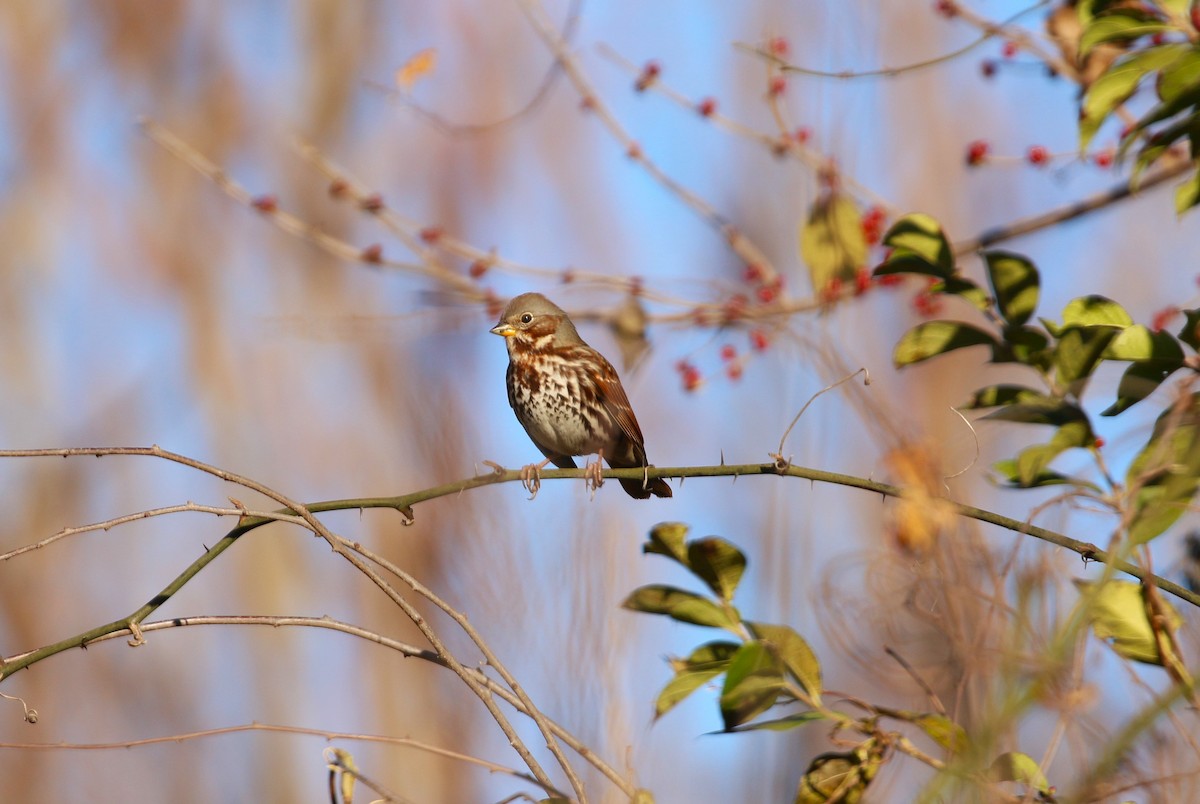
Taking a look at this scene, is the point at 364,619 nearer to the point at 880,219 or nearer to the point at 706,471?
the point at 880,219

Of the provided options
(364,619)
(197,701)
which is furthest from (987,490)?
(197,701)

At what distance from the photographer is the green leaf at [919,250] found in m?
2.42

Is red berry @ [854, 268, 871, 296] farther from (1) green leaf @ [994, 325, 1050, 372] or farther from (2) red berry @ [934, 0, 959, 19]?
(1) green leaf @ [994, 325, 1050, 372]

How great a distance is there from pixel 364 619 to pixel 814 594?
184 inches

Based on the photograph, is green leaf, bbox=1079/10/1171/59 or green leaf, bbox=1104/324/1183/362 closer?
green leaf, bbox=1104/324/1183/362

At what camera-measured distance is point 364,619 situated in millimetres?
6332

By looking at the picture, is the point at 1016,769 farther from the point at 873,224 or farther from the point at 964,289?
the point at 873,224

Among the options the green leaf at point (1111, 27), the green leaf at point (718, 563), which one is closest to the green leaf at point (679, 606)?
the green leaf at point (718, 563)

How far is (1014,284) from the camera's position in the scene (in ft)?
7.93

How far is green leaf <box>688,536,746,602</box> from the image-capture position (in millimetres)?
2029

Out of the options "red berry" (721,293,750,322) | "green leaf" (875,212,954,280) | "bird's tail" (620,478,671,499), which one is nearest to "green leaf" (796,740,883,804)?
"green leaf" (875,212,954,280)

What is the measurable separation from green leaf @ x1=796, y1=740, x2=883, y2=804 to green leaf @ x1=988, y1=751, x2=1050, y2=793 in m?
0.21

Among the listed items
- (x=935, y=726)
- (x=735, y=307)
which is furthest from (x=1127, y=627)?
(x=735, y=307)

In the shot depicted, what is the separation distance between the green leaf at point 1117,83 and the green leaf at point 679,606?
117 cm
